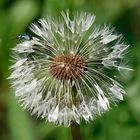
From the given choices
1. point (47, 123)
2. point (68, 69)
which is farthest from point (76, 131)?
point (47, 123)

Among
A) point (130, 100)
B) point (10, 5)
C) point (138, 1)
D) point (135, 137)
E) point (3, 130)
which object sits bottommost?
point (135, 137)

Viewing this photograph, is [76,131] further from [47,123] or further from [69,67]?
[47,123]

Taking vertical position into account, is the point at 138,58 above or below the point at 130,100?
above

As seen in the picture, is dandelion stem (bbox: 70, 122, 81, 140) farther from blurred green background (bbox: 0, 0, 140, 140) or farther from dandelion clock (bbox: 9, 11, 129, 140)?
blurred green background (bbox: 0, 0, 140, 140)

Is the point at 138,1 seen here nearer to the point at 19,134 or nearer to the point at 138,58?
the point at 138,58

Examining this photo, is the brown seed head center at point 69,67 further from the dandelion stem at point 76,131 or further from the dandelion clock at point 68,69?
the dandelion stem at point 76,131

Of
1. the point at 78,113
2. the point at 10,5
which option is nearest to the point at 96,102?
the point at 78,113
